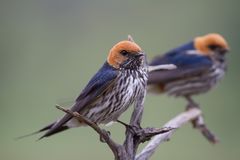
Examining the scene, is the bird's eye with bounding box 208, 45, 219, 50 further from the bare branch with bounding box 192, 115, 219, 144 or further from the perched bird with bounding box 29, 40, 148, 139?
the perched bird with bounding box 29, 40, 148, 139

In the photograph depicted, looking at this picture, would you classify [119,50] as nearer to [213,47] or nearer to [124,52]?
[124,52]

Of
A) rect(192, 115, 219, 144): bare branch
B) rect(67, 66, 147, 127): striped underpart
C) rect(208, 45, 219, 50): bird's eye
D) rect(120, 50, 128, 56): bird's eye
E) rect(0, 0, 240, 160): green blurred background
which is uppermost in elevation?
rect(120, 50, 128, 56): bird's eye

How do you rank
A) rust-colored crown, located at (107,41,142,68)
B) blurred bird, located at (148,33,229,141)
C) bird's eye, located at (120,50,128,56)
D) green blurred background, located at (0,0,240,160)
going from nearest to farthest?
1. rust-colored crown, located at (107,41,142,68)
2. bird's eye, located at (120,50,128,56)
3. blurred bird, located at (148,33,229,141)
4. green blurred background, located at (0,0,240,160)

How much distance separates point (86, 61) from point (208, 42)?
3.15 meters

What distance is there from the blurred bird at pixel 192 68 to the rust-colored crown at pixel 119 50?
2.30 metres

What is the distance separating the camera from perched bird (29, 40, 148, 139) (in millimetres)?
5434

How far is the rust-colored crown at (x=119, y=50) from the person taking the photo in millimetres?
5285

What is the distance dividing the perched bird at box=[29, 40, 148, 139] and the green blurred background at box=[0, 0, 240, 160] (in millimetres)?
3154

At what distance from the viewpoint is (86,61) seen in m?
11.4

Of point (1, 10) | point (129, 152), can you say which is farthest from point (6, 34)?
point (129, 152)

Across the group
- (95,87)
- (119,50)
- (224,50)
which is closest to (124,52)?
(119,50)

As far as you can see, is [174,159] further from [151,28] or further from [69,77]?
[151,28]

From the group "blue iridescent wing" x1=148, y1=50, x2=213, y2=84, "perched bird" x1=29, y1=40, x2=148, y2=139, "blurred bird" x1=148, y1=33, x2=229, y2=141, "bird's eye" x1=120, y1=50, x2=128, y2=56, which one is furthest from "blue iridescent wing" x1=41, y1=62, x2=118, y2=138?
"blue iridescent wing" x1=148, y1=50, x2=213, y2=84

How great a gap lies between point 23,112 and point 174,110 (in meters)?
1.55
